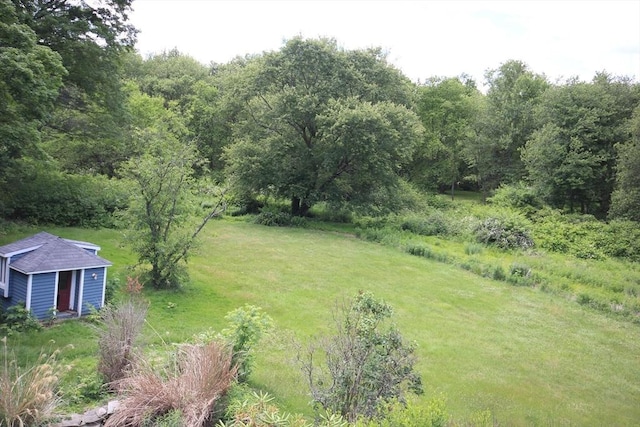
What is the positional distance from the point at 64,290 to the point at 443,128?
36166mm

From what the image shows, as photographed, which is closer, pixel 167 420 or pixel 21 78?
pixel 167 420

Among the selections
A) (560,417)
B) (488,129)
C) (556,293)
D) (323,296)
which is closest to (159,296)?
(323,296)

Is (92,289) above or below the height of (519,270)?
below

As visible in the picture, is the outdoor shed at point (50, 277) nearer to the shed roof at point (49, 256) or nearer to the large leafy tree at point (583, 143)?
the shed roof at point (49, 256)

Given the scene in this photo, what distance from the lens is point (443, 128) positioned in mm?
40750

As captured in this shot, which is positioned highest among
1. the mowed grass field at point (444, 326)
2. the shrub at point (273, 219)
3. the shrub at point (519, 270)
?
the shrub at point (519, 270)

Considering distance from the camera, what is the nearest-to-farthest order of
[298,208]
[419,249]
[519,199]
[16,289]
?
[16,289], [419,249], [519,199], [298,208]

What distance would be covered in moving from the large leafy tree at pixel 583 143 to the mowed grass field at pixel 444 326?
48.4ft

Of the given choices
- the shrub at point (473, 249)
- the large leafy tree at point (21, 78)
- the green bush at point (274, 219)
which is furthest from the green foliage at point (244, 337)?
the green bush at point (274, 219)

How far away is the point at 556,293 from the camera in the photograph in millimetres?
15797

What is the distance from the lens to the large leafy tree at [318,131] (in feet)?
82.5

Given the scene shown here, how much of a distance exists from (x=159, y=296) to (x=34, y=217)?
985 cm

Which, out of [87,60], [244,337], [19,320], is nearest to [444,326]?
[244,337]

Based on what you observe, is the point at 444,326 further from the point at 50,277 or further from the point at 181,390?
the point at 50,277
